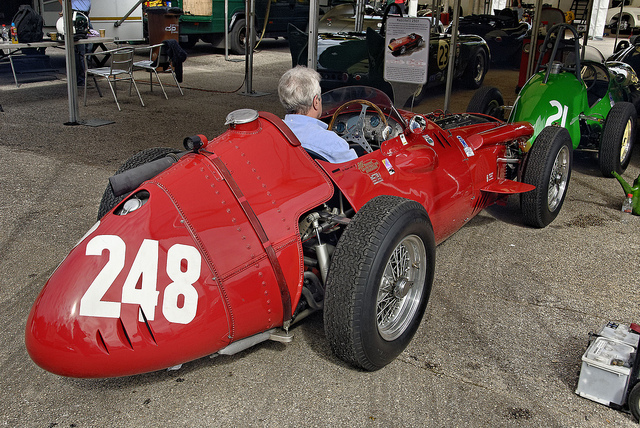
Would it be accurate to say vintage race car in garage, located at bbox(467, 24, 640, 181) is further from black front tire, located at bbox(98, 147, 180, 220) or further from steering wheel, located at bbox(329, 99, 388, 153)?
black front tire, located at bbox(98, 147, 180, 220)

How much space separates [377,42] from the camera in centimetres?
898

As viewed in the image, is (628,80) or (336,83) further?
(336,83)

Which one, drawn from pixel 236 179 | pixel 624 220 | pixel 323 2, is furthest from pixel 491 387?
pixel 323 2

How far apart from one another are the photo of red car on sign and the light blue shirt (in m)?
4.53

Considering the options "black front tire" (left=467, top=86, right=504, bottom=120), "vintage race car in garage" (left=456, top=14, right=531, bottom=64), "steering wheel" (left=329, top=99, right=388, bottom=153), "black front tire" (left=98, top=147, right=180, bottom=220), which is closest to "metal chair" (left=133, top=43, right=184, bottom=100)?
"black front tire" (left=467, top=86, right=504, bottom=120)

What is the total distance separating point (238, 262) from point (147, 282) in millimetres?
400

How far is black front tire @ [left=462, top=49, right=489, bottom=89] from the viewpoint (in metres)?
11.8

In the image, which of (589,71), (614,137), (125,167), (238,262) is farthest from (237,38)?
(238,262)

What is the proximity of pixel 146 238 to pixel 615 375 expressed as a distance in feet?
7.39

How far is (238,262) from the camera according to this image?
2.54 m

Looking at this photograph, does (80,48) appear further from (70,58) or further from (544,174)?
(544,174)

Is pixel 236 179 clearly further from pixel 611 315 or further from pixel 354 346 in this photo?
pixel 611 315

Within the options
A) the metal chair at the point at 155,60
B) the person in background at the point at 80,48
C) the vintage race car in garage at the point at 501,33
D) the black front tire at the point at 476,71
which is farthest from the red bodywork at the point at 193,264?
the vintage race car in garage at the point at 501,33

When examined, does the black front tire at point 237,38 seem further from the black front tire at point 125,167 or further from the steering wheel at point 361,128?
the black front tire at point 125,167
